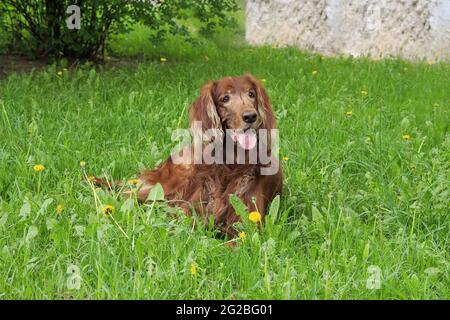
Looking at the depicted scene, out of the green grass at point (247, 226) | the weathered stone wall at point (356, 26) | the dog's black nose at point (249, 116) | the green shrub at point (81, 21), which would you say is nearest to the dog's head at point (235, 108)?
the dog's black nose at point (249, 116)

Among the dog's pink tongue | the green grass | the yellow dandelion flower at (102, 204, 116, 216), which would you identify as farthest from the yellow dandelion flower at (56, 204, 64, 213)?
the dog's pink tongue

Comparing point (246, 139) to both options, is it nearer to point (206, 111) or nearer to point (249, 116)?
point (249, 116)

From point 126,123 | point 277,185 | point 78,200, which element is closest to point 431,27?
point 126,123

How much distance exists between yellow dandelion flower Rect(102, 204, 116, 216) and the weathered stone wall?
668 cm

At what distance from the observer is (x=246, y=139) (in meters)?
3.62

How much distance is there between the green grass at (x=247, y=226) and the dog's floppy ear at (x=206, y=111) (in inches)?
19.5

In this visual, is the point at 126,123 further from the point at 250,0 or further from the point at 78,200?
the point at 250,0

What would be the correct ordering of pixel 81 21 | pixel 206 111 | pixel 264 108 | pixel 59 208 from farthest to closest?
pixel 81 21
pixel 264 108
pixel 206 111
pixel 59 208

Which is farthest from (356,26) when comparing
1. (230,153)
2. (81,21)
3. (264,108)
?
(230,153)

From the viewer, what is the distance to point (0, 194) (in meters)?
3.98

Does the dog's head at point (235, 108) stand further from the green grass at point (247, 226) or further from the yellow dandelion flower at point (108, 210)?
the yellow dandelion flower at point (108, 210)

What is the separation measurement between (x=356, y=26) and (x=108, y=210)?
7692 mm

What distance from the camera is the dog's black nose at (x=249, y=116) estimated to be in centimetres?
356

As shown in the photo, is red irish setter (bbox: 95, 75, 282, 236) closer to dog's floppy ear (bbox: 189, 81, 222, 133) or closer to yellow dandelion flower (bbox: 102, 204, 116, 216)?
dog's floppy ear (bbox: 189, 81, 222, 133)
